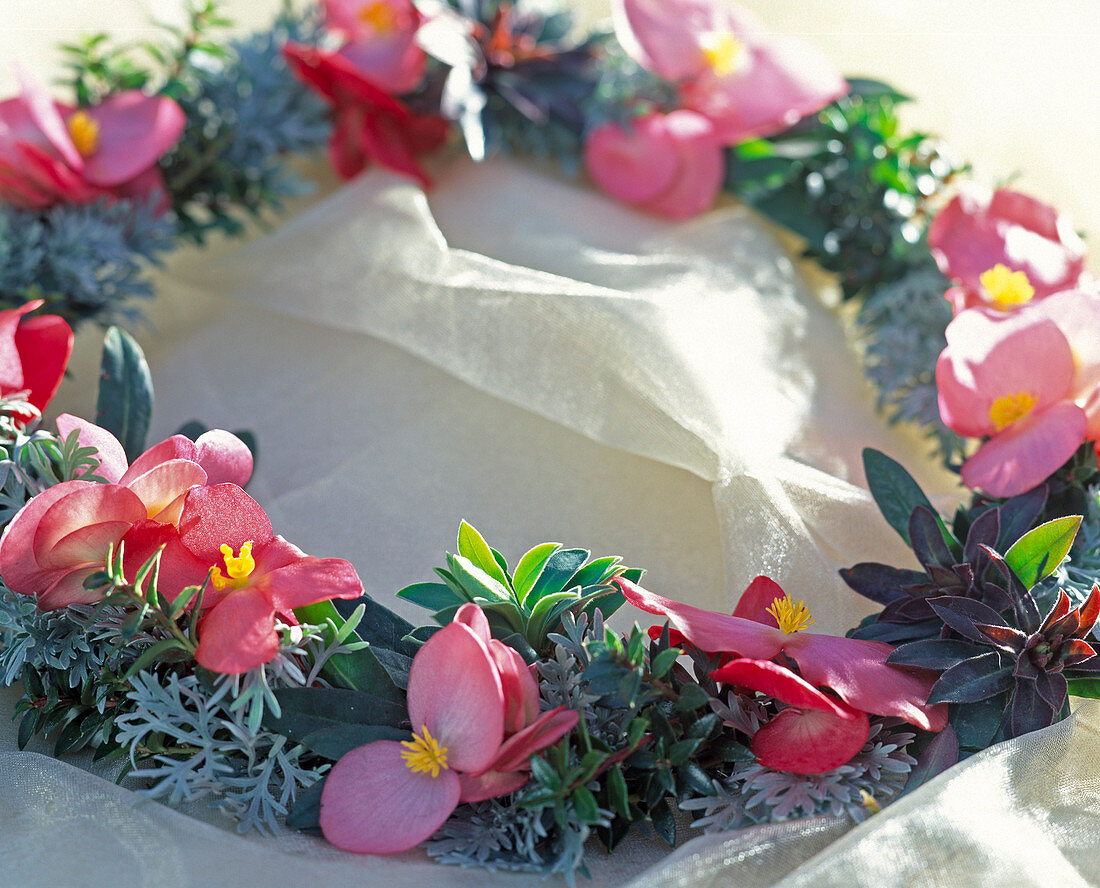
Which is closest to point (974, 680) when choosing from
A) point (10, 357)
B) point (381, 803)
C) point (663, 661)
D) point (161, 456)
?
point (663, 661)

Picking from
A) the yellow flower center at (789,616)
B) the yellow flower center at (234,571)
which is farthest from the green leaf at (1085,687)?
the yellow flower center at (234,571)

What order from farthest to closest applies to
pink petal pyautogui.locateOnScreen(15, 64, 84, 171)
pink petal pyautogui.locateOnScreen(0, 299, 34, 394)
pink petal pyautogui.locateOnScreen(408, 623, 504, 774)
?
pink petal pyautogui.locateOnScreen(15, 64, 84, 171) → pink petal pyautogui.locateOnScreen(0, 299, 34, 394) → pink petal pyautogui.locateOnScreen(408, 623, 504, 774)

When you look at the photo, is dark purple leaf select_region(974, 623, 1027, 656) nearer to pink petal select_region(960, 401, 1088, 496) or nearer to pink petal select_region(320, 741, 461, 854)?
pink petal select_region(960, 401, 1088, 496)

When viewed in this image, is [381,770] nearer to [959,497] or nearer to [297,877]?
[297,877]

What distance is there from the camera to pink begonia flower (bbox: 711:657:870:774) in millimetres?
348

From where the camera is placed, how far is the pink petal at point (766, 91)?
641 mm

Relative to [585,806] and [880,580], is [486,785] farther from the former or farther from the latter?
[880,580]

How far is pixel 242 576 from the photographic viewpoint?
372 millimetres

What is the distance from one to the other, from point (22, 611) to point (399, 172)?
15.7 inches

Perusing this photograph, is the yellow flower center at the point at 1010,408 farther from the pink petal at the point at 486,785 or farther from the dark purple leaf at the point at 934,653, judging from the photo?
the pink petal at the point at 486,785

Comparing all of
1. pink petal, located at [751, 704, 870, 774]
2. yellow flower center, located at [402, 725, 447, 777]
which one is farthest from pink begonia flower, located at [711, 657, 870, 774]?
yellow flower center, located at [402, 725, 447, 777]

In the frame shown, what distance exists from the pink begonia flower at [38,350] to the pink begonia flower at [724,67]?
15.8 inches

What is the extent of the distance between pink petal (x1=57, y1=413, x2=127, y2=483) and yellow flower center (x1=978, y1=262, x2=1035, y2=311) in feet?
1.48

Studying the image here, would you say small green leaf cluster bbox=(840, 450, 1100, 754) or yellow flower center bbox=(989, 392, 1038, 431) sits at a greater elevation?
yellow flower center bbox=(989, 392, 1038, 431)
